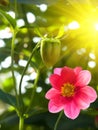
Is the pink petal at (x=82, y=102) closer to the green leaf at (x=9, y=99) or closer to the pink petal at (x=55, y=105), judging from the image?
the pink petal at (x=55, y=105)

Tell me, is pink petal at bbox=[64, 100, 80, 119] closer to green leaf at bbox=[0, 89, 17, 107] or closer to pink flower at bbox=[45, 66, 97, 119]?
pink flower at bbox=[45, 66, 97, 119]

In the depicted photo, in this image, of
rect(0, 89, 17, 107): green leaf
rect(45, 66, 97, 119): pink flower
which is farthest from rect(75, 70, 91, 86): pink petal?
rect(0, 89, 17, 107): green leaf

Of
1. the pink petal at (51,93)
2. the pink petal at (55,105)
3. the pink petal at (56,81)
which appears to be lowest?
the pink petal at (55,105)

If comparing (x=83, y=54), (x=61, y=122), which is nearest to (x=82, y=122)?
(x=61, y=122)

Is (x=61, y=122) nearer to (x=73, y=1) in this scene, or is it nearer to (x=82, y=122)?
(x=82, y=122)

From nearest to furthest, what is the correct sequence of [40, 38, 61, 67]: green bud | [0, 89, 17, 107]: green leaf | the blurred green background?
[40, 38, 61, 67]: green bud, [0, 89, 17, 107]: green leaf, the blurred green background

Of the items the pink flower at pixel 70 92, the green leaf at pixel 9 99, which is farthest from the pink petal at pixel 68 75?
the green leaf at pixel 9 99
